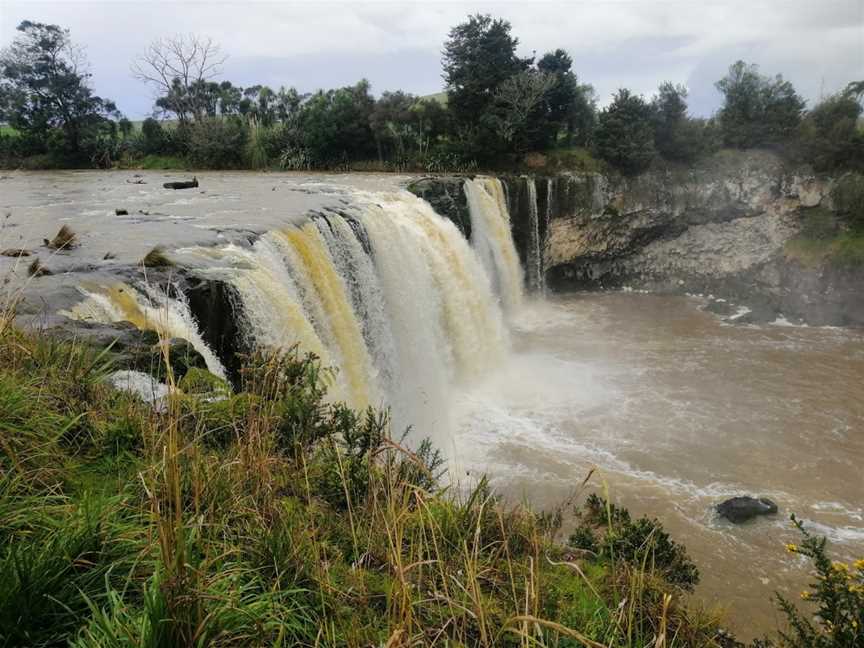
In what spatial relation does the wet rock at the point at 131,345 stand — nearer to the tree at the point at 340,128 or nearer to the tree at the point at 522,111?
the tree at the point at 522,111

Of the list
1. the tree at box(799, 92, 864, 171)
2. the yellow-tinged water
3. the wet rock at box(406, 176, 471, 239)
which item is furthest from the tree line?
the yellow-tinged water

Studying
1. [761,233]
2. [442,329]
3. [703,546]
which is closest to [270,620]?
[703,546]

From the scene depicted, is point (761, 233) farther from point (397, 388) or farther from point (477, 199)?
point (397, 388)

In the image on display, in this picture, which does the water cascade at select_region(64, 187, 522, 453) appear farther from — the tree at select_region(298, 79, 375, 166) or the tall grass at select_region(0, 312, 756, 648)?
the tree at select_region(298, 79, 375, 166)

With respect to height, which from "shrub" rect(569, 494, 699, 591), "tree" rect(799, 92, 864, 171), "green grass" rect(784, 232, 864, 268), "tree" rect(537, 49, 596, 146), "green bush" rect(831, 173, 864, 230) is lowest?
"shrub" rect(569, 494, 699, 591)

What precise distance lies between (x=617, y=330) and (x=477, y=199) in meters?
6.16

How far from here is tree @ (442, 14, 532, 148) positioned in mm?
26062

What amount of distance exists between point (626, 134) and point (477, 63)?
319 inches

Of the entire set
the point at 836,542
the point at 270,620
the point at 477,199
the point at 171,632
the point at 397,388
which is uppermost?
the point at 477,199

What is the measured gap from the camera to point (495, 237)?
61.7ft

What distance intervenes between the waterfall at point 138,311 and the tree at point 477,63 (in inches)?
845

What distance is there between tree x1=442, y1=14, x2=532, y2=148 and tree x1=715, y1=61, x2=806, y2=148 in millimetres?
9470

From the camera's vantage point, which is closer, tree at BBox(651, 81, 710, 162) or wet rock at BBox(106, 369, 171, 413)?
wet rock at BBox(106, 369, 171, 413)

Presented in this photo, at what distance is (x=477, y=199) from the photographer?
18188 mm
